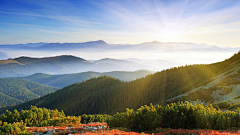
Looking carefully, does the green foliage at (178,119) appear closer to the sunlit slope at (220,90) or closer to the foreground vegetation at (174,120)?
the foreground vegetation at (174,120)

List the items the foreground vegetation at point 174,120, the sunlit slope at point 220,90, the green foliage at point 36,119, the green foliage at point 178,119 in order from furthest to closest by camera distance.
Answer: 1. the sunlit slope at point 220,90
2. the green foliage at point 36,119
3. the green foliage at point 178,119
4. the foreground vegetation at point 174,120

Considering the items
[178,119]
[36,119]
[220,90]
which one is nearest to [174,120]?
[178,119]

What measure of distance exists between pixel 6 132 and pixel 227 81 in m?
58.5

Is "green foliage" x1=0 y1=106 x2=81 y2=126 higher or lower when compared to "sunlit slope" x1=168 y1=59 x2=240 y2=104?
lower

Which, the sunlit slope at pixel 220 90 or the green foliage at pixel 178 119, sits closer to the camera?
the green foliage at pixel 178 119

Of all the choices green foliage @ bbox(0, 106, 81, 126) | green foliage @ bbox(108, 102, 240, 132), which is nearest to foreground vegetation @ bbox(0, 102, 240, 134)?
green foliage @ bbox(108, 102, 240, 132)

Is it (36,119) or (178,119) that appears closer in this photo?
(178,119)

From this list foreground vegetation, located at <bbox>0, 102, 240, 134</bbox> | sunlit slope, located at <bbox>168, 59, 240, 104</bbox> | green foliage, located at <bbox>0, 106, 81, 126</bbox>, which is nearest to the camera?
foreground vegetation, located at <bbox>0, 102, 240, 134</bbox>

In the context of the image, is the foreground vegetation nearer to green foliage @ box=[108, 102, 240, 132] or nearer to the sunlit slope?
green foliage @ box=[108, 102, 240, 132]

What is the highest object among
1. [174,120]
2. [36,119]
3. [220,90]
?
[220,90]

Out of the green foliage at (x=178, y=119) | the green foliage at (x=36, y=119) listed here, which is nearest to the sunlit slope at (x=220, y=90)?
the green foliage at (x=178, y=119)

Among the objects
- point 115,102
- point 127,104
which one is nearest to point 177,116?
point 127,104

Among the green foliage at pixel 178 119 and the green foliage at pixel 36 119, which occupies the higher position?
the green foliage at pixel 178 119

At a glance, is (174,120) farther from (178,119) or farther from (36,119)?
(36,119)
